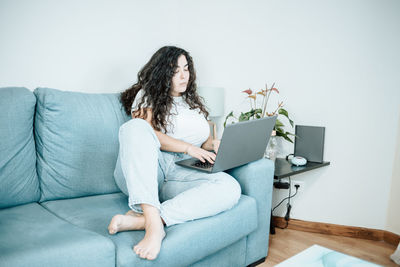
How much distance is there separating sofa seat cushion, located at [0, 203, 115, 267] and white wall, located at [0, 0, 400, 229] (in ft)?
2.87

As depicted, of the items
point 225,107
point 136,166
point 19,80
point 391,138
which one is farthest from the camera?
point 225,107

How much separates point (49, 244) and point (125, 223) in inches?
9.8

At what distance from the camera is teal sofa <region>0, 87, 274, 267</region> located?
0.99 meters

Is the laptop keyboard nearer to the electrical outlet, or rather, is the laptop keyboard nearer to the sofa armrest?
the sofa armrest

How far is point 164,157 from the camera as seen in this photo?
149 centimetres

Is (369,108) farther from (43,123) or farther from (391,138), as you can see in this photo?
(43,123)

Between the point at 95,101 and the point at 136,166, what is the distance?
0.61 meters

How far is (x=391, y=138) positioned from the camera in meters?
1.82

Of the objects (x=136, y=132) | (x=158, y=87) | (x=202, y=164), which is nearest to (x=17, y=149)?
(x=136, y=132)

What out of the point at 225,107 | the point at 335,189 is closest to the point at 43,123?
the point at 225,107

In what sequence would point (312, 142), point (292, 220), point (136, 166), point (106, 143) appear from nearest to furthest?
point (136, 166)
point (106, 143)
point (312, 142)
point (292, 220)

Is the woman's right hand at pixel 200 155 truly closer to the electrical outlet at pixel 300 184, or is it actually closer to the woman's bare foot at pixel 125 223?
the woman's bare foot at pixel 125 223

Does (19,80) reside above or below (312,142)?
above

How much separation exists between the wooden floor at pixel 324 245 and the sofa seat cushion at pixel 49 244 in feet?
3.16
